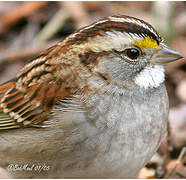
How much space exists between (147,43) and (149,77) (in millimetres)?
Answer: 246

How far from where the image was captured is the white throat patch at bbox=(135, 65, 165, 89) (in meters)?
3.70

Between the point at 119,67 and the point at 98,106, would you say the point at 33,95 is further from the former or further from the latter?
the point at 119,67

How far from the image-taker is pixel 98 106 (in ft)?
11.9

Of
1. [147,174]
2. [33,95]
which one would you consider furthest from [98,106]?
[147,174]

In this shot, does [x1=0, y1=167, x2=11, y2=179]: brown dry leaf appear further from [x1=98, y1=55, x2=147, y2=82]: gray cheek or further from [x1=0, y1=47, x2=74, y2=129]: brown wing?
[x1=98, y1=55, x2=147, y2=82]: gray cheek

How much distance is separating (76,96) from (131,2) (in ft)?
11.5

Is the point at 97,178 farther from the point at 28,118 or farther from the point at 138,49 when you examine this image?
the point at 138,49

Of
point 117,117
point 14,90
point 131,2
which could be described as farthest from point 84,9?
point 117,117

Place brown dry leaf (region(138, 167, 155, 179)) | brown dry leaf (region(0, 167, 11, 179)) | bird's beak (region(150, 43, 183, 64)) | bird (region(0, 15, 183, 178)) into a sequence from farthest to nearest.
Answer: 1. brown dry leaf (region(138, 167, 155, 179))
2. brown dry leaf (region(0, 167, 11, 179))
3. bird's beak (region(150, 43, 183, 64))
4. bird (region(0, 15, 183, 178))

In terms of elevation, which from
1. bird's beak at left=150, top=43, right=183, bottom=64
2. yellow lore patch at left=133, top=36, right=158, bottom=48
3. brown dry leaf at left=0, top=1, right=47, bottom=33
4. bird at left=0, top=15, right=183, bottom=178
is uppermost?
brown dry leaf at left=0, top=1, right=47, bottom=33

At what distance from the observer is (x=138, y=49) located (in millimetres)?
3664

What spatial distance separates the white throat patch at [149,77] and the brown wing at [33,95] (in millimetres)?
521

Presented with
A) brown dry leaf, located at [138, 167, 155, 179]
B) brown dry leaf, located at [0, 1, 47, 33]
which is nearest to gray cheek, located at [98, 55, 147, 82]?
brown dry leaf, located at [138, 167, 155, 179]
